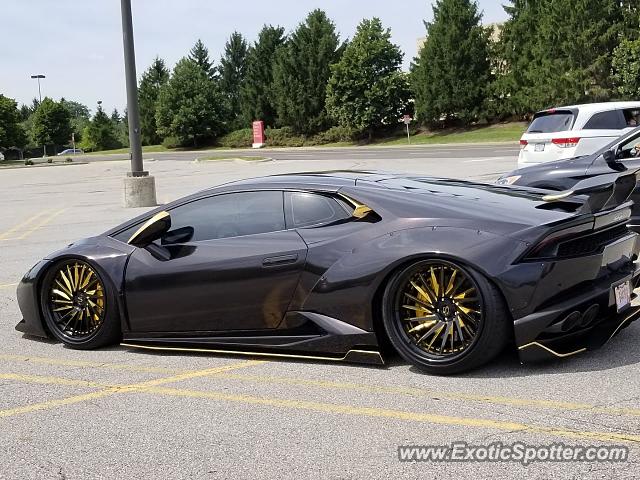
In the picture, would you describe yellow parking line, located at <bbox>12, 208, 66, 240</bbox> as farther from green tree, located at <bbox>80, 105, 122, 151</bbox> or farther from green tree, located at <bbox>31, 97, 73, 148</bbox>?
green tree, located at <bbox>80, 105, 122, 151</bbox>

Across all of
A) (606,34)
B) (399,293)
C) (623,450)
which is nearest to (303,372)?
(399,293)

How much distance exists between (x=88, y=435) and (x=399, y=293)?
190 cm

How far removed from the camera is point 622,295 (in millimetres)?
4645

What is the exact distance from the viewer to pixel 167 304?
5.21 metres

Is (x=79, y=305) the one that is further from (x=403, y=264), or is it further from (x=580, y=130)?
(x=580, y=130)

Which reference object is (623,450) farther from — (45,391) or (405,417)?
(45,391)

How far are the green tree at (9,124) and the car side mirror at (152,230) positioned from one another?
248ft

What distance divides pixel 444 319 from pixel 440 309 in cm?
7

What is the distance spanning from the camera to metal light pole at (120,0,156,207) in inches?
629

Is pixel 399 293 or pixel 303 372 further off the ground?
pixel 399 293

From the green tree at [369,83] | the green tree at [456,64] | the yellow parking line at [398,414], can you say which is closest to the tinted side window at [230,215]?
the yellow parking line at [398,414]

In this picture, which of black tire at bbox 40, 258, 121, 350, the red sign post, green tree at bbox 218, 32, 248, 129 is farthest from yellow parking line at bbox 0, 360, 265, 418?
green tree at bbox 218, 32, 248, 129

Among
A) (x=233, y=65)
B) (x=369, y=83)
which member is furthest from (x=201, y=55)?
(x=369, y=83)

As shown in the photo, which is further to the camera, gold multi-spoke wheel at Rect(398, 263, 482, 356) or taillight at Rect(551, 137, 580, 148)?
taillight at Rect(551, 137, 580, 148)
